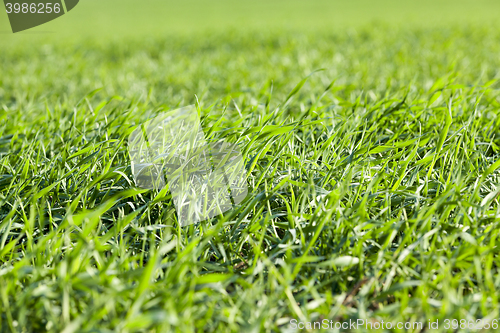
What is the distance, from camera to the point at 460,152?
1.74 metres

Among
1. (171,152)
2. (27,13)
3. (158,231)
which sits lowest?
(158,231)

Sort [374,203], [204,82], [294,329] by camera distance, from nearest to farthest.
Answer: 1. [294,329]
2. [374,203]
3. [204,82]

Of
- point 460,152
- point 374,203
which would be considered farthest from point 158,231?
point 460,152

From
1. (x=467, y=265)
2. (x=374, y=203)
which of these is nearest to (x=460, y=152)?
(x=374, y=203)

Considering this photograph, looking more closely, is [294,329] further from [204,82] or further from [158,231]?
[204,82]

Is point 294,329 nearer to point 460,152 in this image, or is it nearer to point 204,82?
point 460,152

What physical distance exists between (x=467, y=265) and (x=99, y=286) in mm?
1062

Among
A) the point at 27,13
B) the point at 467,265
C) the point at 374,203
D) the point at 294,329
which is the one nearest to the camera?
the point at 294,329

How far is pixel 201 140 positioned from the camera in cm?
177

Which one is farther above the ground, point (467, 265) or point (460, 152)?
point (460, 152)

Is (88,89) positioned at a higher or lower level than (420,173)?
higher

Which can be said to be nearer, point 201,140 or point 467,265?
point 467,265

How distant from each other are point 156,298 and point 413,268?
0.77m

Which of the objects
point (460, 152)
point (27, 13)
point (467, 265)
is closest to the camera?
point (467, 265)
